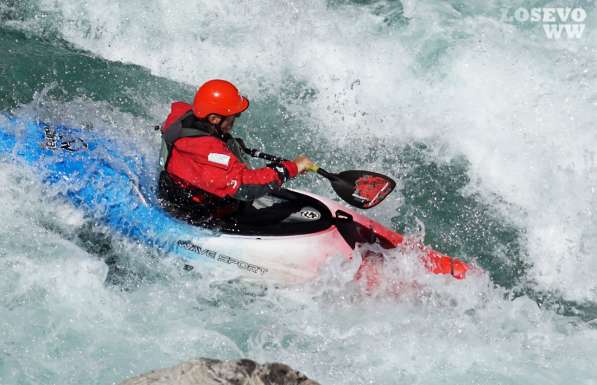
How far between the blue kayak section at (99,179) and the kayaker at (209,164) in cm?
16

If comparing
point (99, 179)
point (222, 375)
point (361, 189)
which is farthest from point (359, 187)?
point (222, 375)

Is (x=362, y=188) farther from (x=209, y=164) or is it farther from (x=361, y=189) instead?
(x=209, y=164)

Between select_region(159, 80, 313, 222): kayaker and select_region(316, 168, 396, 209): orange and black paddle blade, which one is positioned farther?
select_region(316, 168, 396, 209): orange and black paddle blade

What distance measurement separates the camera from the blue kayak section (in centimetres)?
491

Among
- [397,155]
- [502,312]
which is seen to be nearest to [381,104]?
[397,155]

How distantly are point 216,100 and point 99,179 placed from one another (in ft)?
3.32

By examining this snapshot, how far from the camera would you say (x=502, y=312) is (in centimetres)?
516

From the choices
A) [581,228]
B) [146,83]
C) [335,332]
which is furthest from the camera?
[146,83]

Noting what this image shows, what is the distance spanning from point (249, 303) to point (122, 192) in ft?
3.60

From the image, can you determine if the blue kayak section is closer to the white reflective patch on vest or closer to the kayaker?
the kayaker

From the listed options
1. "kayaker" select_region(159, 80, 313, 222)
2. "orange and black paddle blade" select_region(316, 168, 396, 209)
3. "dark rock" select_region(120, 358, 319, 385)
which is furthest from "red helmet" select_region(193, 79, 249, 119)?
"dark rock" select_region(120, 358, 319, 385)

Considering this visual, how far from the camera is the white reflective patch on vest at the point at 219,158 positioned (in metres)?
4.57

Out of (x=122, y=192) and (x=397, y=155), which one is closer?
(x=122, y=192)

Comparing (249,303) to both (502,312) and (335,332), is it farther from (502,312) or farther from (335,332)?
(502,312)
